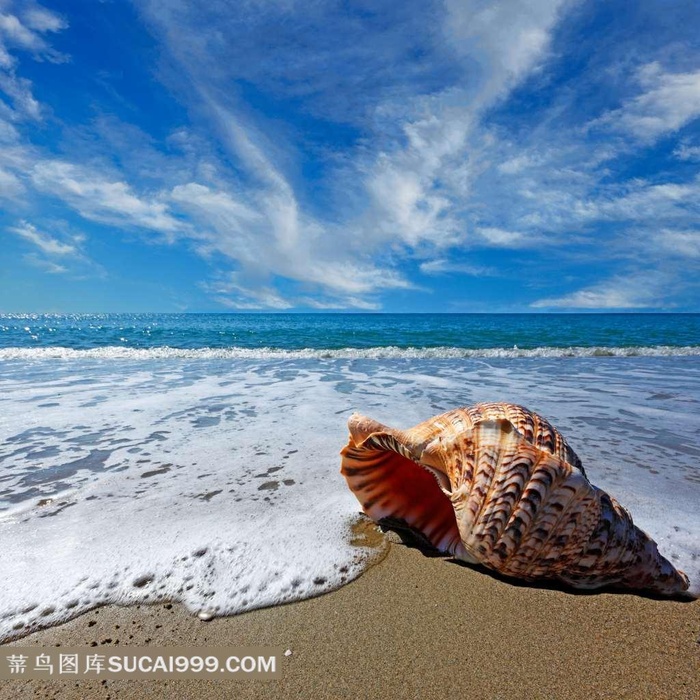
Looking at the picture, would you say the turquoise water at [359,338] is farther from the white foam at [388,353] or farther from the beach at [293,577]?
the beach at [293,577]

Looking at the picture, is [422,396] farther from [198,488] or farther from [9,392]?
[9,392]

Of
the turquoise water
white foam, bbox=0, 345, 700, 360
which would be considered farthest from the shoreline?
the turquoise water

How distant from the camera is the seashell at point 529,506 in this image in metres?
1.72

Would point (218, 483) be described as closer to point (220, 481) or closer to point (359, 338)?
point (220, 481)

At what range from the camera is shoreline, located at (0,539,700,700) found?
5.08 ft

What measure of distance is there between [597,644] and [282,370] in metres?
10.0

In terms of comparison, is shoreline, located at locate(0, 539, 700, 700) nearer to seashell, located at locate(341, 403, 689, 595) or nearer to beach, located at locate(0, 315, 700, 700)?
beach, located at locate(0, 315, 700, 700)

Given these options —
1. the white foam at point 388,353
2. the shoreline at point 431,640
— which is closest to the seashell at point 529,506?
the shoreline at point 431,640

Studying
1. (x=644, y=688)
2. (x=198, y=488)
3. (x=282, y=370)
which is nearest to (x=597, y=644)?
(x=644, y=688)

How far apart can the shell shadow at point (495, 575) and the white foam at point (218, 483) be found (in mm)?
288

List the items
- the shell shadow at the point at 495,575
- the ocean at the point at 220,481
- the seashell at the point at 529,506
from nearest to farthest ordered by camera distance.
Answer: the seashell at the point at 529,506
the shell shadow at the point at 495,575
the ocean at the point at 220,481

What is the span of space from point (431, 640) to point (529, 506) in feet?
2.32

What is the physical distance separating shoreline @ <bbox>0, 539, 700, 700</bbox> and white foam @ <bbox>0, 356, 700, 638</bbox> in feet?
0.50

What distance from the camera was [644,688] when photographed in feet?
5.01
